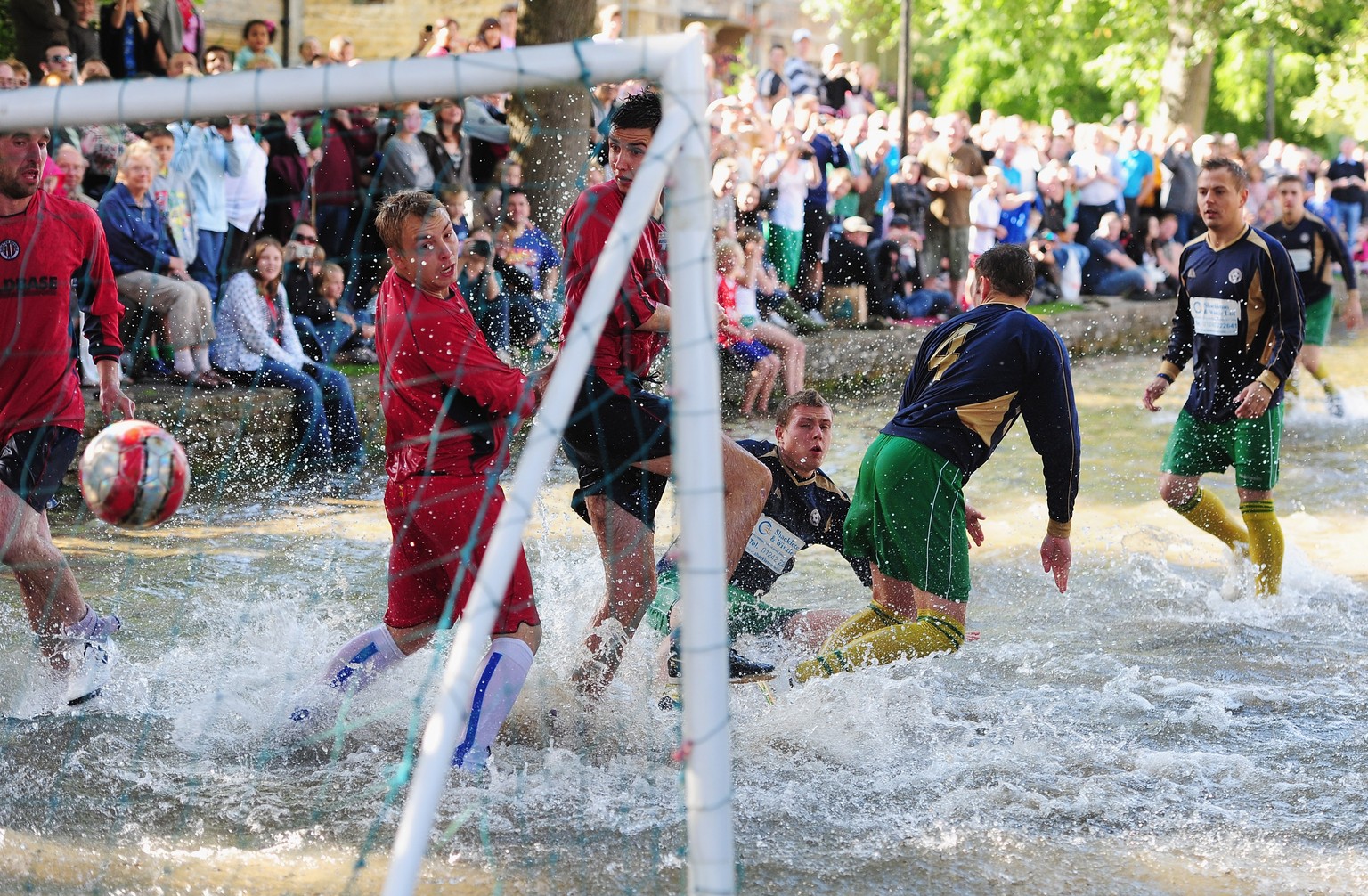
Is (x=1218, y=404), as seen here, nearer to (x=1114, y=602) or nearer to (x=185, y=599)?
(x=1114, y=602)

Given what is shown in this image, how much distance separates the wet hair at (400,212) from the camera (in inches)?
168

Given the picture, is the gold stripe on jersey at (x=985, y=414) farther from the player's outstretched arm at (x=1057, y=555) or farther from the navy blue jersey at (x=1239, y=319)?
the navy blue jersey at (x=1239, y=319)

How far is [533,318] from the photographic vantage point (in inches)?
384

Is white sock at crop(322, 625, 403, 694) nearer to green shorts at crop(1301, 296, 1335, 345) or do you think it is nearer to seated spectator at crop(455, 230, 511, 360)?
seated spectator at crop(455, 230, 511, 360)

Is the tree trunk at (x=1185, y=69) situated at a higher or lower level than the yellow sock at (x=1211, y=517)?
higher

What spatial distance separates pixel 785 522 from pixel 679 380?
2.32 metres

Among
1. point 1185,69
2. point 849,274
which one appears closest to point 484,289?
point 849,274

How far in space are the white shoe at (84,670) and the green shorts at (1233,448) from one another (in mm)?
4480

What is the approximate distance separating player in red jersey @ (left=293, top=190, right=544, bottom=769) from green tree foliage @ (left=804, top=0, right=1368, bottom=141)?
2227 centimetres

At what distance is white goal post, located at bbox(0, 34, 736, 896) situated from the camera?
3041mm

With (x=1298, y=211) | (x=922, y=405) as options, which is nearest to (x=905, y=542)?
(x=922, y=405)

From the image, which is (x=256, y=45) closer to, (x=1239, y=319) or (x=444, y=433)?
(x=1239, y=319)

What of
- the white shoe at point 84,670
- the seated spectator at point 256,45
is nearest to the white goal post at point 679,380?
the white shoe at point 84,670

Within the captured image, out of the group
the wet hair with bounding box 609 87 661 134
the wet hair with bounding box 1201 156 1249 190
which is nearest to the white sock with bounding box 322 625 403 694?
the wet hair with bounding box 609 87 661 134
